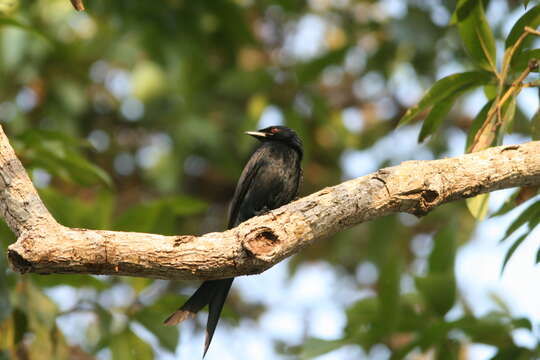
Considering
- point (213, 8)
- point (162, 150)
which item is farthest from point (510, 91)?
point (162, 150)

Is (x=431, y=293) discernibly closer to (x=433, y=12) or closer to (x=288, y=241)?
(x=288, y=241)

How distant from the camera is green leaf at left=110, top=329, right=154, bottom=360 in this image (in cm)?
410

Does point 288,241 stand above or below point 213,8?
below

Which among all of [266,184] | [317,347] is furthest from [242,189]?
[317,347]

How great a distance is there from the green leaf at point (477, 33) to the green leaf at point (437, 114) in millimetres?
199

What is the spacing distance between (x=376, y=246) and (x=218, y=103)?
7.54 ft

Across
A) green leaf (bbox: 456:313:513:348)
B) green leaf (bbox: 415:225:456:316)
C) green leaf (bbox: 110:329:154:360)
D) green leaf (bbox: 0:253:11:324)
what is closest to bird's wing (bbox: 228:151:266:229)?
green leaf (bbox: 110:329:154:360)

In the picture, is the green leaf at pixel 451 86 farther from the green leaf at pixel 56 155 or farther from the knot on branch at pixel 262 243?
the green leaf at pixel 56 155

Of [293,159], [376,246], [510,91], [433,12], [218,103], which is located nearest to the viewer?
[510,91]

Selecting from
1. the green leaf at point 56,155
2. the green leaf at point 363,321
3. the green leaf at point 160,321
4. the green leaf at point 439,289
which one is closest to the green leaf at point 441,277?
the green leaf at point 439,289

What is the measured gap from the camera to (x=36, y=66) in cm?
654

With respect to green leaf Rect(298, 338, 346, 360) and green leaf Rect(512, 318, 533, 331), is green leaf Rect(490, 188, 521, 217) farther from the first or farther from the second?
green leaf Rect(298, 338, 346, 360)

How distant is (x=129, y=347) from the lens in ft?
13.6

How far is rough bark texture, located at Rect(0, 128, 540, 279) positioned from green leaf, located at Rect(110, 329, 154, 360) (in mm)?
1842
